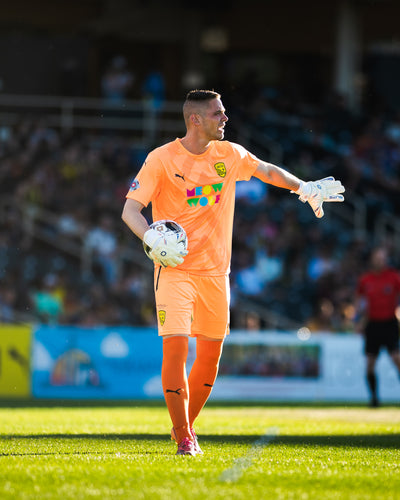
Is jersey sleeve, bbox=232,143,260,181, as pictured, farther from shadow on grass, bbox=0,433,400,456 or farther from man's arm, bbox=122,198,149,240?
shadow on grass, bbox=0,433,400,456

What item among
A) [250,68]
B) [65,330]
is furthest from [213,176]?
[250,68]

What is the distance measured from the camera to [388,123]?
90.3ft

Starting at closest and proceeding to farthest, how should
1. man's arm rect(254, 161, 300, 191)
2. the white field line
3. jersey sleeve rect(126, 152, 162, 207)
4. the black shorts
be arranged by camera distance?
the white field line, jersey sleeve rect(126, 152, 162, 207), man's arm rect(254, 161, 300, 191), the black shorts

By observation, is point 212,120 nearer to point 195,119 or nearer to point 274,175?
point 195,119

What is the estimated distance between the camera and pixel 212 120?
699 cm

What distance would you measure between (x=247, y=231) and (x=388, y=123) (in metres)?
7.50

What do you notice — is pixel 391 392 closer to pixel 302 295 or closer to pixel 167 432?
pixel 302 295

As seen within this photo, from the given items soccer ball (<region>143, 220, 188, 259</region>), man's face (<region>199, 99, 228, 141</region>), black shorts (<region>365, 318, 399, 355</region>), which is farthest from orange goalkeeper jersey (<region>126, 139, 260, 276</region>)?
black shorts (<region>365, 318, 399, 355</region>)

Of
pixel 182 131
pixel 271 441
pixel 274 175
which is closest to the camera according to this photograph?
pixel 274 175

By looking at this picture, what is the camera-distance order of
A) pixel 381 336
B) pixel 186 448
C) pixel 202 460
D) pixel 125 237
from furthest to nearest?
pixel 125 237
pixel 381 336
pixel 186 448
pixel 202 460

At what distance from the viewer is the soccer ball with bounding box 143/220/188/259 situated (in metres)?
6.40

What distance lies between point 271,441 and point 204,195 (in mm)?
2052

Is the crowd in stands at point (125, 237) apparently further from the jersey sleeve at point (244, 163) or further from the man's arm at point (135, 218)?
the man's arm at point (135, 218)

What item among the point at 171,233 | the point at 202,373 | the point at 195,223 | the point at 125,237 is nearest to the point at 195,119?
the point at 195,223
